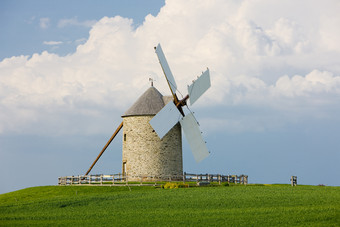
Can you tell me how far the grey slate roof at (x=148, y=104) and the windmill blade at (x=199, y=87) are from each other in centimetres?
331

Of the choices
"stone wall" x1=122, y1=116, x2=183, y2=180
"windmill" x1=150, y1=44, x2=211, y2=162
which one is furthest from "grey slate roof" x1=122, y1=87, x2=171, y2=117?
"windmill" x1=150, y1=44, x2=211, y2=162

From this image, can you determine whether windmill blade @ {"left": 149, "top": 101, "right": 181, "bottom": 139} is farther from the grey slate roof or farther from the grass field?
the grass field

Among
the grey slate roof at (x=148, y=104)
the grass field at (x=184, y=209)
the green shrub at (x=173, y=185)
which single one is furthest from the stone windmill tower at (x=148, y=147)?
the grass field at (x=184, y=209)

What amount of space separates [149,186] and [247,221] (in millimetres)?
17626

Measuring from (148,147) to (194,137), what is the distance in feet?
13.9

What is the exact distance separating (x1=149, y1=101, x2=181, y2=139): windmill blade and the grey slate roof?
263 cm

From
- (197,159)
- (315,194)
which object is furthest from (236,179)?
(315,194)

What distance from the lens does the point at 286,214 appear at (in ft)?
71.0

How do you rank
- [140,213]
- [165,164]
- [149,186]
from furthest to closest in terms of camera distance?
[165,164] < [149,186] < [140,213]

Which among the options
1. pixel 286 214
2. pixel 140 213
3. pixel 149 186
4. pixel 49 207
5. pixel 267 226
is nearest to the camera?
pixel 267 226

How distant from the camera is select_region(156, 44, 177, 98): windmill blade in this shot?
123ft

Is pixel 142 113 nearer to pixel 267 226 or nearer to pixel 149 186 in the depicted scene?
pixel 149 186

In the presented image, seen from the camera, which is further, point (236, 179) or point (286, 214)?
point (236, 179)

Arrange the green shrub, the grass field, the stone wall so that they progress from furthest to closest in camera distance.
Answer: the stone wall → the green shrub → the grass field
